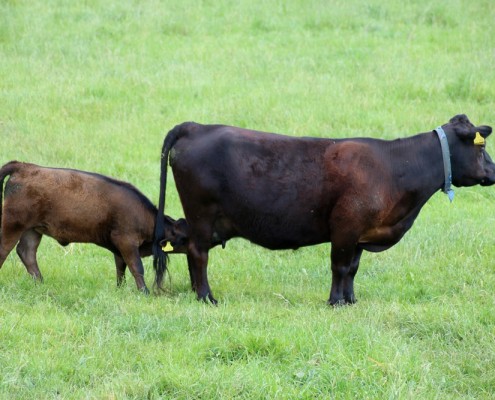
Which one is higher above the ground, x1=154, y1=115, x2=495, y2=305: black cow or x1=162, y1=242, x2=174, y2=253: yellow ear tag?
x1=154, y1=115, x2=495, y2=305: black cow

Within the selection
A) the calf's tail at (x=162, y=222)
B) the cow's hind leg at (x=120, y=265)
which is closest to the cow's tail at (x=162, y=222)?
the calf's tail at (x=162, y=222)

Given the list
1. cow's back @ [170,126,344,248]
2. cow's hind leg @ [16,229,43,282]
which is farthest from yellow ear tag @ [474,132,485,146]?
cow's hind leg @ [16,229,43,282]

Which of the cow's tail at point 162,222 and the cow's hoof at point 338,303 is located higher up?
the cow's tail at point 162,222

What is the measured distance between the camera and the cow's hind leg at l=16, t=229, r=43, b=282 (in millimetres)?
9938

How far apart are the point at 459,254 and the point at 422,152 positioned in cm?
153

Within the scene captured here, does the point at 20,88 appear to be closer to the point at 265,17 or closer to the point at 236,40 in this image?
the point at 236,40

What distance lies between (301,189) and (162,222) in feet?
5.03

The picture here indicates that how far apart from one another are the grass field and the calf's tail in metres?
0.30

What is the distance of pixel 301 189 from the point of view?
9430 mm

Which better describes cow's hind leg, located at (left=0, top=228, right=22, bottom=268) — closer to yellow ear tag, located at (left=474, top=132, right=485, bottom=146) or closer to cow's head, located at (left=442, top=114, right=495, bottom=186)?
cow's head, located at (left=442, top=114, right=495, bottom=186)

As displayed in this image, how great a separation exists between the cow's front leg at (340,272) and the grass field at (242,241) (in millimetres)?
199

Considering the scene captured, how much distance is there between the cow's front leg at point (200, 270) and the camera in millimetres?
9492

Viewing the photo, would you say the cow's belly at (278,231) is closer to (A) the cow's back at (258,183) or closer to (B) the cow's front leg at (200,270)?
(A) the cow's back at (258,183)

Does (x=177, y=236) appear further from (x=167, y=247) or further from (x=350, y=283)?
(x=350, y=283)
